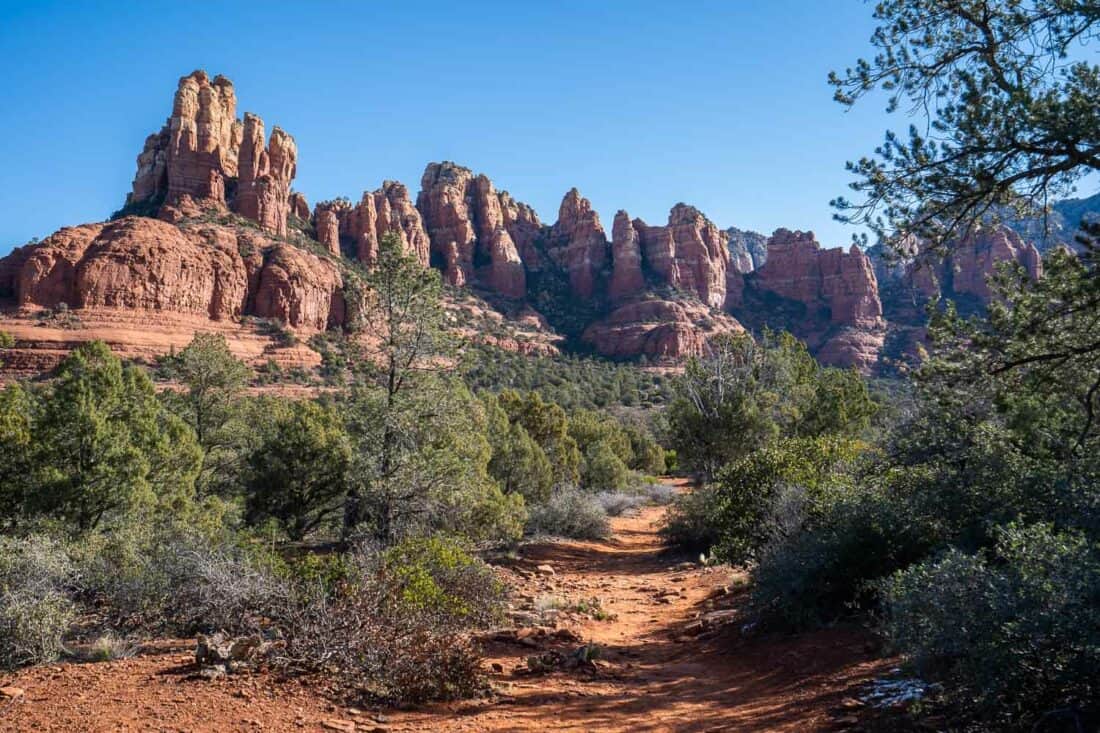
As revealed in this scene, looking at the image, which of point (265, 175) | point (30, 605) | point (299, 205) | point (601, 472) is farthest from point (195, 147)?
point (30, 605)

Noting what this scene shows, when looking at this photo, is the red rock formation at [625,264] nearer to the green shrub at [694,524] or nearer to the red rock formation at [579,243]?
the red rock formation at [579,243]

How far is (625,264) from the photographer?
104 metres

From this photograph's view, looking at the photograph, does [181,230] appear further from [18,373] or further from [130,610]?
[130,610]

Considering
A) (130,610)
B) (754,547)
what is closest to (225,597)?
(130,610)

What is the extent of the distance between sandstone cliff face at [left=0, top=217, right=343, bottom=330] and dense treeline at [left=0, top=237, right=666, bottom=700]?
152 ft

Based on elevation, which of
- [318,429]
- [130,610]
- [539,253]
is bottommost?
[130,610]

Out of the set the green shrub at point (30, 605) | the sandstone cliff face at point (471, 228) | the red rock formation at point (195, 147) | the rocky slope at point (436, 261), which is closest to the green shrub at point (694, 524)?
the green shrub at point (30, 605)

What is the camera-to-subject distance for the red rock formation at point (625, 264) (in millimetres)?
102062

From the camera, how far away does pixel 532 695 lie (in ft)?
20.7

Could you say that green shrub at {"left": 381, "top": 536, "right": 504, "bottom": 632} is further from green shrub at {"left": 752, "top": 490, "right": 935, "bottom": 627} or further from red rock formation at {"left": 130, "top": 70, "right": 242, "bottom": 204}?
red rock formation at {"left": 130, "top": 70, "right": 242, "bottom": 204}

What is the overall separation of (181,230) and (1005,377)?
77126mm

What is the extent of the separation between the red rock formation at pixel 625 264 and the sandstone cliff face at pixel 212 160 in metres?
51.9

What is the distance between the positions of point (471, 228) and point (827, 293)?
209 feet

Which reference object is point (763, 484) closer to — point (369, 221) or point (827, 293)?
point (369, 221)
